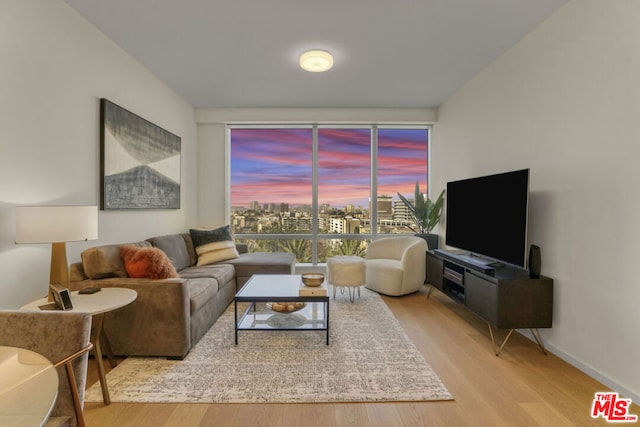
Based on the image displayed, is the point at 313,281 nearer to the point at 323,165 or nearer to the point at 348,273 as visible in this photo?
the point at 348,273

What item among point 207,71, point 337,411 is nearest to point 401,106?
point 207,71

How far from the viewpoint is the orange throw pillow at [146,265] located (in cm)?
249

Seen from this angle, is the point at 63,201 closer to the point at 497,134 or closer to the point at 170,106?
the point at 170,106

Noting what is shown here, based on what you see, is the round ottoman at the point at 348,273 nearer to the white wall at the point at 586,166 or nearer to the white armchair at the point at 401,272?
the white armchair at the point at 401,272

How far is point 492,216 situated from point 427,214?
174cm

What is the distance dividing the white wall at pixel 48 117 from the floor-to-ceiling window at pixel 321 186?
6.92 ft

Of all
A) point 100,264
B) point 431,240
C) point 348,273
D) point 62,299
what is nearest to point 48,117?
point 100,264

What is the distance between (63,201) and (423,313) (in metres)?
3.57

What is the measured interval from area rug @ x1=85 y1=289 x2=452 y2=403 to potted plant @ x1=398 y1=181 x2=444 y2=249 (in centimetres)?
209

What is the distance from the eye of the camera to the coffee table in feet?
8.40

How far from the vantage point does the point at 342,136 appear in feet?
16.9

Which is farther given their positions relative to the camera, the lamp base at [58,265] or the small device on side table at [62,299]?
the lamp base at [58,265]

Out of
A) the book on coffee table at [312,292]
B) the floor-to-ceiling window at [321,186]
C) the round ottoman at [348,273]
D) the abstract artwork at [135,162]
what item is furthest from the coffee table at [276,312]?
the floor-to-ceiling window at [321,186]

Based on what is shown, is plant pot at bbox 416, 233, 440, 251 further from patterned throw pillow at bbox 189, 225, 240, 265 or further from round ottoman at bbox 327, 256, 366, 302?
patterned throw pillow at bbox 189, 225, 240, 265
